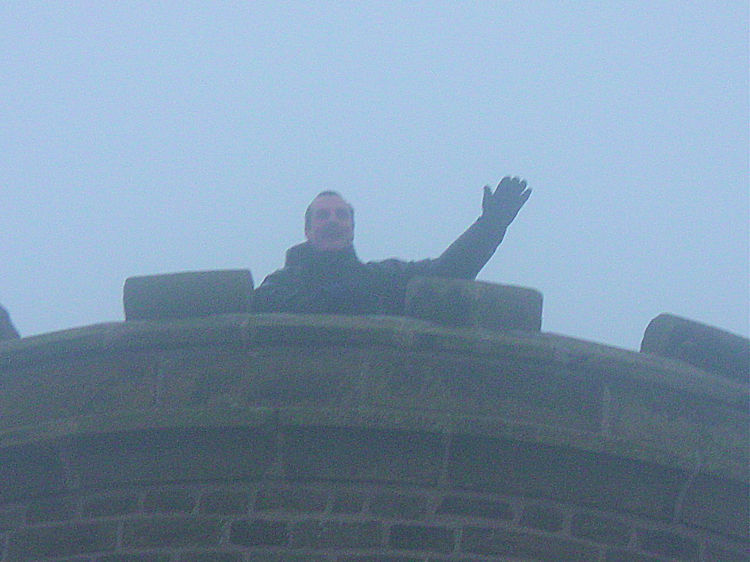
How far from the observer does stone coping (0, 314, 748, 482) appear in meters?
5.55

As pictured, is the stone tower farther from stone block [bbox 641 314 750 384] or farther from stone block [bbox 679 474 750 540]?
stone block [bbox 641 314 750 384]

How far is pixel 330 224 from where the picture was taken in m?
7.40

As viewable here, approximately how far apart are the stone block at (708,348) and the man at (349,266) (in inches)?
46.3

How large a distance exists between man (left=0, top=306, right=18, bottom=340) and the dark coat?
1.05 meters

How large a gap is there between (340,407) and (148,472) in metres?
0.79

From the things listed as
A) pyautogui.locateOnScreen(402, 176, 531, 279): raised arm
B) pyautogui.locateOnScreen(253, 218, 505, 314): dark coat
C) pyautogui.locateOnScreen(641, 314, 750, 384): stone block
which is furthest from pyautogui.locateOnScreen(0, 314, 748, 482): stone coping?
pyautogui.locateOnScreen(402, 176, 531, 279): raised arm

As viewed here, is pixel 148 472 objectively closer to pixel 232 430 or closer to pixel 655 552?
pixel 232 430

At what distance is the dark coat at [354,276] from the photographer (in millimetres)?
6238

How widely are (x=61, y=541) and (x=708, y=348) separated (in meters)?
2.76

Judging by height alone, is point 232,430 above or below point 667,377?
below

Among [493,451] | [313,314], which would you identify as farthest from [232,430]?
[493,451]

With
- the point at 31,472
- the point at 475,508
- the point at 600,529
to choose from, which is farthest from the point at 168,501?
the point at 600,529

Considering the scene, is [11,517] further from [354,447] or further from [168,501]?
[354,447]

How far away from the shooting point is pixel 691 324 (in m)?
6.06
